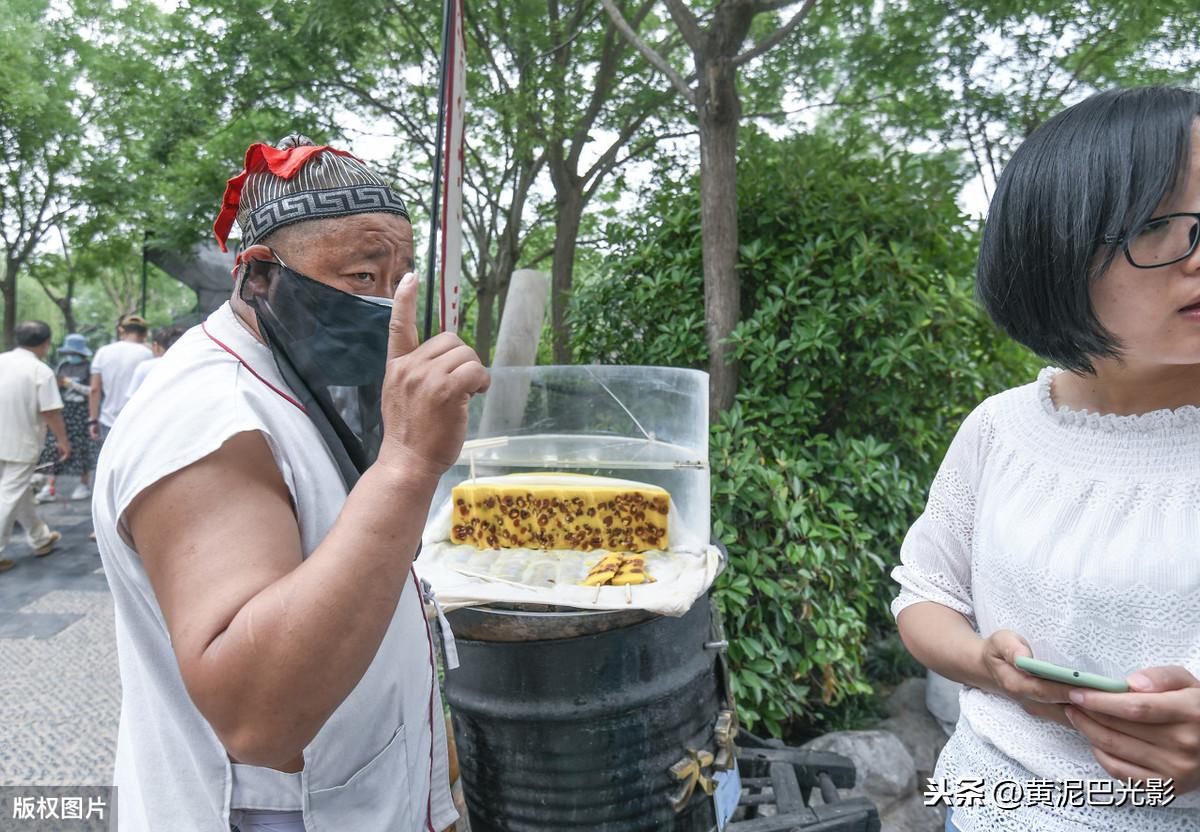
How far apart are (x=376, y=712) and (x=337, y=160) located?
98 cm

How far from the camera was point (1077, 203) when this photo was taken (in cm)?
119

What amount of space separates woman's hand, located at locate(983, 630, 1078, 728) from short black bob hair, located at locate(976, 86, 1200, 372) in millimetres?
484

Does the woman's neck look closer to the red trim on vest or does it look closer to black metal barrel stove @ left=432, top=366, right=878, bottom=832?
black metal barrel stove @ left=432, top=366, right=878, bottom=832

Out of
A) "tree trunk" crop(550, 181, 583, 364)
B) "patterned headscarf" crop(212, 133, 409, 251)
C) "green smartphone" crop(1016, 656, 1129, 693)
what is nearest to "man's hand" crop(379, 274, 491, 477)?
"patterned headscarf" crop(212, 133, 409, 251)

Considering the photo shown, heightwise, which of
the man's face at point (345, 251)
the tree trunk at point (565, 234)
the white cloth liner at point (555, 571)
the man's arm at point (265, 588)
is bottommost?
the white cloth liner at point (555, 571)

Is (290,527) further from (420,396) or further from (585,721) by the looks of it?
(585,721)

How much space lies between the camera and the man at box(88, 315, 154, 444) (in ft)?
23.0

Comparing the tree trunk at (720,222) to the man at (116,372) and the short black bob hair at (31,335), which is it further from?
the short black bob hair at (31,335)

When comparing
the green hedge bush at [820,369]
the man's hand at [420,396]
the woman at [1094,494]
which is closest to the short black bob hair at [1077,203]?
the woman at [1094,494]

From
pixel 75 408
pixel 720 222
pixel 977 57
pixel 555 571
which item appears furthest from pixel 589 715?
pixel 75 408

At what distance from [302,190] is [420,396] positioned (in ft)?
1.71

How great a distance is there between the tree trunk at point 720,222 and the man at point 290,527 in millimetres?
2697

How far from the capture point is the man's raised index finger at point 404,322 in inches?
43.7

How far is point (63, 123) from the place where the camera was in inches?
383
